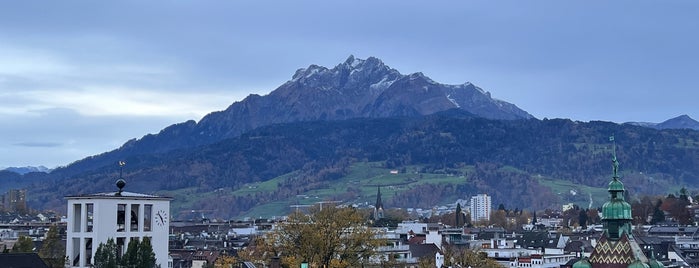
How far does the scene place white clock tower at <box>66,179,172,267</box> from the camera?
7081 cm

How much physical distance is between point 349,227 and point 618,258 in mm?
33549

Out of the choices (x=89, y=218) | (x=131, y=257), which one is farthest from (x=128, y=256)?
(x=89, y=218)

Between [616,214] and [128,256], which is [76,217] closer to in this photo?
[128,256]

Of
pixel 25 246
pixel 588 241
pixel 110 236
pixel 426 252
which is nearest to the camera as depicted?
pixel 110 236

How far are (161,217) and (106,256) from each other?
7.81 meters

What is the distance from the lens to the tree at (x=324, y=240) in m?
92.8

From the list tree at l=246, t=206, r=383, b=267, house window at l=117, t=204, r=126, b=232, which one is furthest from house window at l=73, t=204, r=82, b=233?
tree at l=246, t=206, r=383, b=267

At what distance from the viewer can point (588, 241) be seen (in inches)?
7362

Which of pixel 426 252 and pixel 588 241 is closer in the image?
pixel 426 252

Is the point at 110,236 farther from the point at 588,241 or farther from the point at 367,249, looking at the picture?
the point at 588,241

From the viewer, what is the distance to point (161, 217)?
74750mm

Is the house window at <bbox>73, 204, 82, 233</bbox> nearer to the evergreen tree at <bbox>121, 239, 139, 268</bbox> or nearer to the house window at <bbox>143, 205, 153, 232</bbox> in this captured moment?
the house window at <bbox>143, 205, 153, 232</bbox>

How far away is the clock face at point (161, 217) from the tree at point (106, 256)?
6269 millimetres

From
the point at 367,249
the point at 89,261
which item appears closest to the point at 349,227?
the point at 367,249
